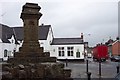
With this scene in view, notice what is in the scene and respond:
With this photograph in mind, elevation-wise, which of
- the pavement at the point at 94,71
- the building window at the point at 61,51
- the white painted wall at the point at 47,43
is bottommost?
the pavement at the point at 94,71

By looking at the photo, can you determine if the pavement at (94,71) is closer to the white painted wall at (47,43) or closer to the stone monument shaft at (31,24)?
the stone monument shaft at (31,24)

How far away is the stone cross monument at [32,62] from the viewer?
1233 cm

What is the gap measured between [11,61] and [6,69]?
1.21m

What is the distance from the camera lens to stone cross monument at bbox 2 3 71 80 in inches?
486

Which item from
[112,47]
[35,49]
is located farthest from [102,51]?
[112,47]

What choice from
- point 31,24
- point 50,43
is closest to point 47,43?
point 50,43

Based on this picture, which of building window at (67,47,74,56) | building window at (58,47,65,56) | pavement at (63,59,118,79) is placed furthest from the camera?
building window at (58,47,65,56)

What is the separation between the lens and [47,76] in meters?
12.5

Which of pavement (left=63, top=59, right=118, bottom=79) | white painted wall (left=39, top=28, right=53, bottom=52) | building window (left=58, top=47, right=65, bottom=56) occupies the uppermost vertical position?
white painted wall (left=39, top=28, right=53, bottom=52)

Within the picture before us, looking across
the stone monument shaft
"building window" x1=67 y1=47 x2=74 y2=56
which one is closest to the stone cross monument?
the stone monument shaft

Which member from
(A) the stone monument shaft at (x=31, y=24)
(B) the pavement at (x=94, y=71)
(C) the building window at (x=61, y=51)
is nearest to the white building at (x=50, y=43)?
(C) the building window at (x=61, y=51)

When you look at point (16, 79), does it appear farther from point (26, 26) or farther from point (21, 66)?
point (26, 26)

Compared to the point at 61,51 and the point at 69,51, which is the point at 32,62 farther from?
the point at 61,51

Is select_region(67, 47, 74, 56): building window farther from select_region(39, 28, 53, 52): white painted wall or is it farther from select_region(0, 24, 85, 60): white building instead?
select_region(39, 28, 53, 52): white painted wall
